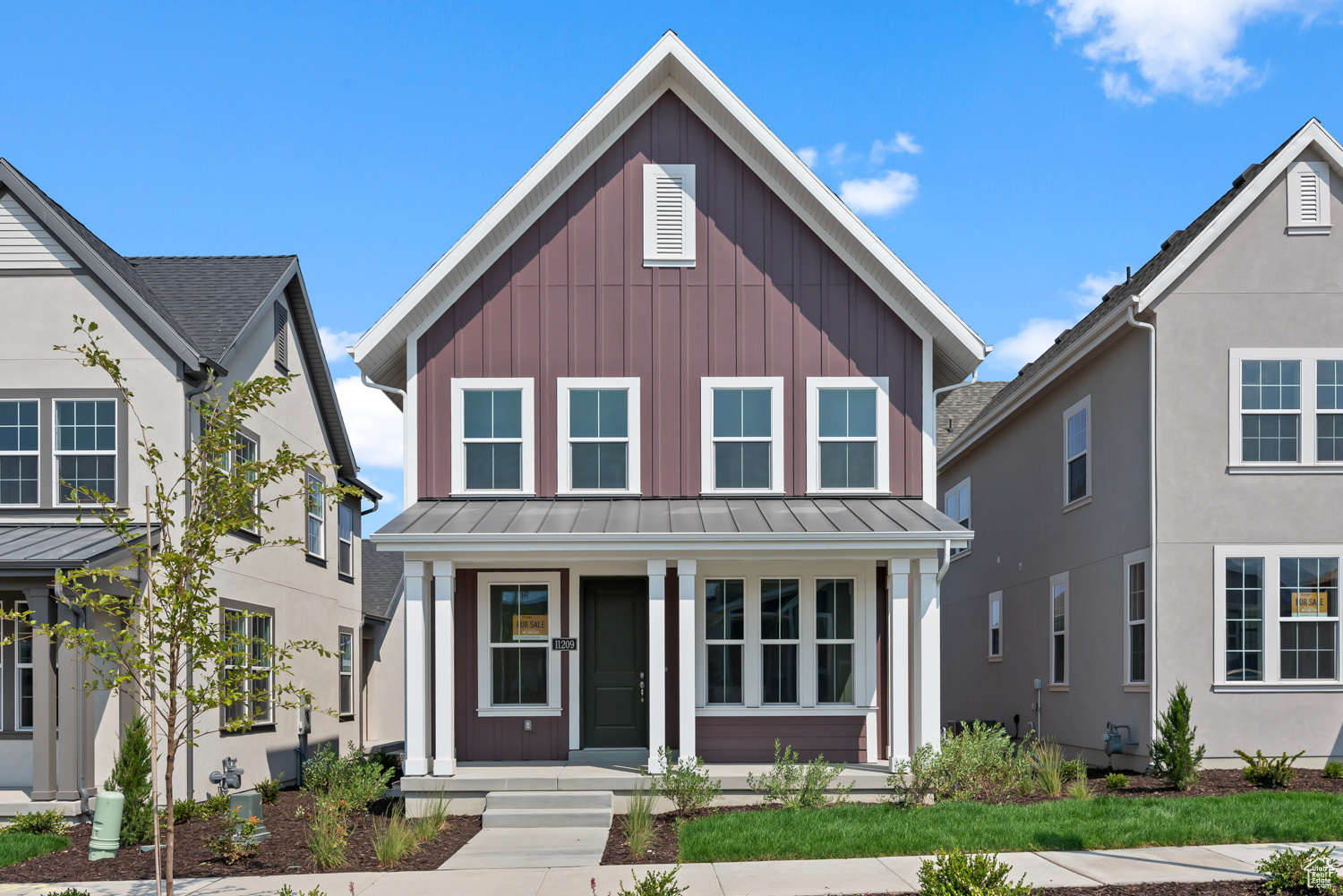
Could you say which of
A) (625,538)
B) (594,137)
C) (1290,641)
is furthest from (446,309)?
(1290,641)

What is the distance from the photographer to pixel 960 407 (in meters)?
28.2

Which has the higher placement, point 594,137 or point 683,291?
point 594,137

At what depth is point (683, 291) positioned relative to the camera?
1529 cm

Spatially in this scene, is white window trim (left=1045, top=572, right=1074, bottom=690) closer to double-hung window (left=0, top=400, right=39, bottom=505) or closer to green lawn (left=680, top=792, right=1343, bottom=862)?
green lawn (left=680, top=792, right=1343, bottom=862)

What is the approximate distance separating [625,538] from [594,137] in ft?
17.7

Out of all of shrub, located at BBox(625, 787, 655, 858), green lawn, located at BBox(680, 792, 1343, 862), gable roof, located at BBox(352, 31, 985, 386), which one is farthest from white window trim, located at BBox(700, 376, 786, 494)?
green lawn, located at BBox(680, 792, 1343, 862)

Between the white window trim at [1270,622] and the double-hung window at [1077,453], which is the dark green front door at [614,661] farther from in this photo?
the white window trim at [1270,622]

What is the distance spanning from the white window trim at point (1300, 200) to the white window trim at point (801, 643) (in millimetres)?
7299

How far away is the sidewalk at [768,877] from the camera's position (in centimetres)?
923

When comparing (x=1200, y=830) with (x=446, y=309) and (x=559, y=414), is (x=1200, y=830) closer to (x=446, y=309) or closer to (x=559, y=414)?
(x=559, y=414)

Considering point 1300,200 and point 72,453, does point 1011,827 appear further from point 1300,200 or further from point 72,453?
point 72,453

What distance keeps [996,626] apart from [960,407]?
7.08 metres

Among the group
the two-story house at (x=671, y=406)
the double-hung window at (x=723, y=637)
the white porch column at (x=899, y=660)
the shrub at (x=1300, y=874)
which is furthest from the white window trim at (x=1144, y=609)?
the shrub at (x=1300, y=874)

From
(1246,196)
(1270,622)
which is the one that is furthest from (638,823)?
(1246,196)
